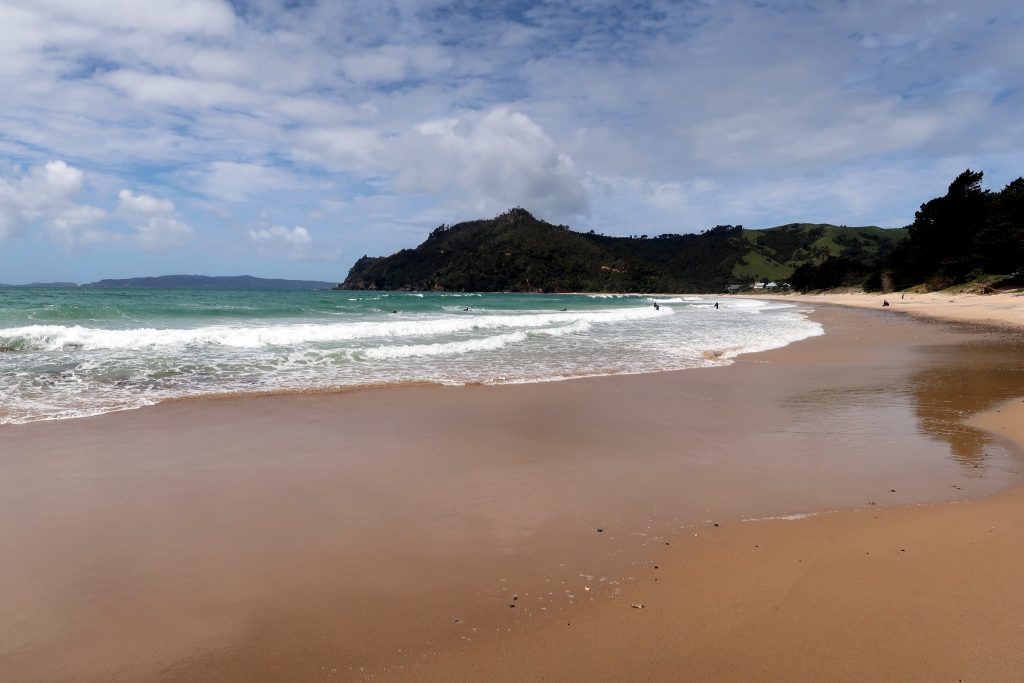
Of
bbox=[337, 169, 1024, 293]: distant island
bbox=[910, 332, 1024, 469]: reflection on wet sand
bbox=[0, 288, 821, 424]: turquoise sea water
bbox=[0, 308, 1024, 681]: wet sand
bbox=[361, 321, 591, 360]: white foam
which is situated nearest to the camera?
bbox=[0, 308, 1024, 681]: wet sand

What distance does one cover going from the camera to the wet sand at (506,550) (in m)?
2.60

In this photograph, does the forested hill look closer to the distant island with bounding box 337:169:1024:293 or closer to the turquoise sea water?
the distant island with bounding box 337:169:1024:293

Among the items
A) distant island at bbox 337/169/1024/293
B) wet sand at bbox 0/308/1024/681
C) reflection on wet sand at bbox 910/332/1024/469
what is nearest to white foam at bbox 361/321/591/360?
wet sand at bbox 0/308/1024/681

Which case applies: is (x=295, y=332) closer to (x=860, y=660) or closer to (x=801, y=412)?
(x=801, y=412)

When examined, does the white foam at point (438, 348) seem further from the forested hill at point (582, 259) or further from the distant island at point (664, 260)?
the forested hill at point (582, 259)

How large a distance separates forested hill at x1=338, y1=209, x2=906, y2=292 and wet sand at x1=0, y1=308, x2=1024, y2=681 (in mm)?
131607

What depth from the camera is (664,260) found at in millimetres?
181000

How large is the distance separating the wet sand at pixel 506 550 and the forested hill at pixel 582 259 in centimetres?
13161

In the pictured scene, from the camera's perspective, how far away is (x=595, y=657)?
2.56 m

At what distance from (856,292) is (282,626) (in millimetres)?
85327

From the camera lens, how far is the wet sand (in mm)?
2602

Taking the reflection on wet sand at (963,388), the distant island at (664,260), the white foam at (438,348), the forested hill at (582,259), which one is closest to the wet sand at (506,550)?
the reflection on wet sand at (963,388)

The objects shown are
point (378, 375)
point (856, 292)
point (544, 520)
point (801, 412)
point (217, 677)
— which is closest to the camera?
point (217, 677)

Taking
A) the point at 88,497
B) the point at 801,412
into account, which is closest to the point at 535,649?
the point at 88,497
